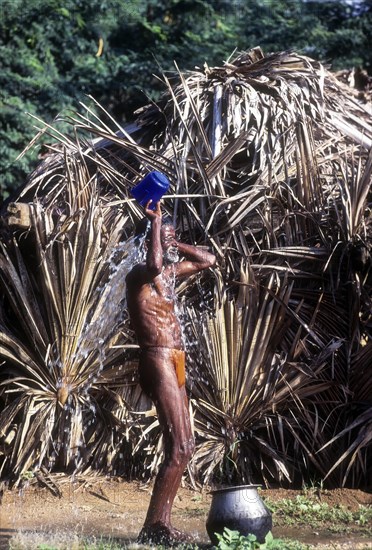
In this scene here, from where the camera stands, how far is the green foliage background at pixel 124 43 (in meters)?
13.4

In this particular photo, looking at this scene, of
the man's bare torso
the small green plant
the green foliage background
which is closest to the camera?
the small green plant

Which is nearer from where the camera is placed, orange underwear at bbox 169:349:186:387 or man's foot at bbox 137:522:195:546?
man's foot at bbox 137:522:195:546

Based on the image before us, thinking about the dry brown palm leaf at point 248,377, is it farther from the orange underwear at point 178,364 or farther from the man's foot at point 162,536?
the man's foot at point 162,536

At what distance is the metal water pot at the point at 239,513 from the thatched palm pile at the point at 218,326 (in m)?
1.88

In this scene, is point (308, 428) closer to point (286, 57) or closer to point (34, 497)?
point (34, 497)

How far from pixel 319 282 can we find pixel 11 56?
771 centimetres

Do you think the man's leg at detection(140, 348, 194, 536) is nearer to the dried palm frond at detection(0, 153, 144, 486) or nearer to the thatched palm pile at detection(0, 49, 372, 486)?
the thatched palm pile at detection(0, 49, 372, 486)

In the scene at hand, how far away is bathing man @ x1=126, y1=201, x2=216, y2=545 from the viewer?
17.0ft

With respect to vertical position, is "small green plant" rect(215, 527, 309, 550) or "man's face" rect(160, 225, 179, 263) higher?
"man's face" rect(160, 225, 179, 263)

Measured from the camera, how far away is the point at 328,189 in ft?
25.1

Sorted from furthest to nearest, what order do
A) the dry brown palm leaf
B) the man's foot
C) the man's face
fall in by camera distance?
the dry brown palm leaf < the man's face < the man's foot

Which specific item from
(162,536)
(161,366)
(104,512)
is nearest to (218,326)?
(104,512)

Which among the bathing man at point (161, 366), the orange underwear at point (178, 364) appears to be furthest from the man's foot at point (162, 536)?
the orange underwear at point (178, 364)

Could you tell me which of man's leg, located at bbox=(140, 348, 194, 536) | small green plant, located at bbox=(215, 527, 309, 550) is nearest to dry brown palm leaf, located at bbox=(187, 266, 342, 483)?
man's leg, located at bbox=(140, 348, 194, 536)
